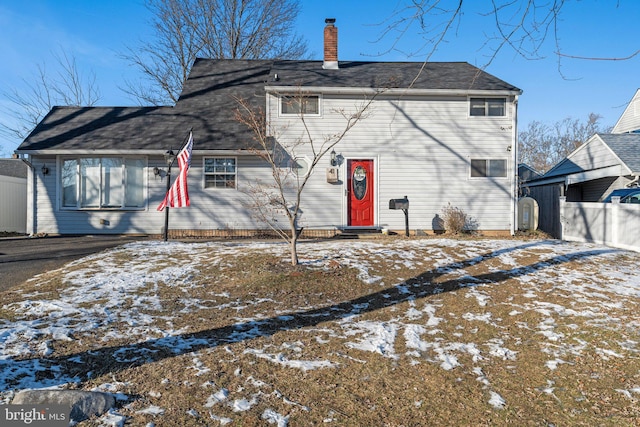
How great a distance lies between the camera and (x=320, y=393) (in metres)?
3.29

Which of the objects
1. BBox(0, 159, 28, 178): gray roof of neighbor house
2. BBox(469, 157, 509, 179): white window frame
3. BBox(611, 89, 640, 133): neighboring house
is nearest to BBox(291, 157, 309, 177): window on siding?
BBox(469, 157, 509, 179): white window frame

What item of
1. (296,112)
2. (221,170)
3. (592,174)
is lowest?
(221,170)

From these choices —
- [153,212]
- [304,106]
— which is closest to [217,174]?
[153,212]

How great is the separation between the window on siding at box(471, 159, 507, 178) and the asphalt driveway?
10352mm

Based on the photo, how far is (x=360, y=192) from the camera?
41.1 feet

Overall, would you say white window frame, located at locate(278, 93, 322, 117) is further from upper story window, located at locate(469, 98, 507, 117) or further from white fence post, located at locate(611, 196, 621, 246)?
white fence post, located at locate(611, 196, 621, 246)

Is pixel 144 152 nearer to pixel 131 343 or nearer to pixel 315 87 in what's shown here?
pixel 315 87

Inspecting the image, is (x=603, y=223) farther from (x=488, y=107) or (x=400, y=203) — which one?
(x=400, y=203)

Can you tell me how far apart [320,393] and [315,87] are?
1033 cm

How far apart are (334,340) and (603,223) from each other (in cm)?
931

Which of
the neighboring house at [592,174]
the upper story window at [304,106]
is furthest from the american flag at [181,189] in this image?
the neighboring house at [592,174]

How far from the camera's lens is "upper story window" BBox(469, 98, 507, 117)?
498 inches

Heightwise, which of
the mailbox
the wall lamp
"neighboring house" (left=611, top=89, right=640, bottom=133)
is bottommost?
the mailbox

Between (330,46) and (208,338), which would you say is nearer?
(208,338)
